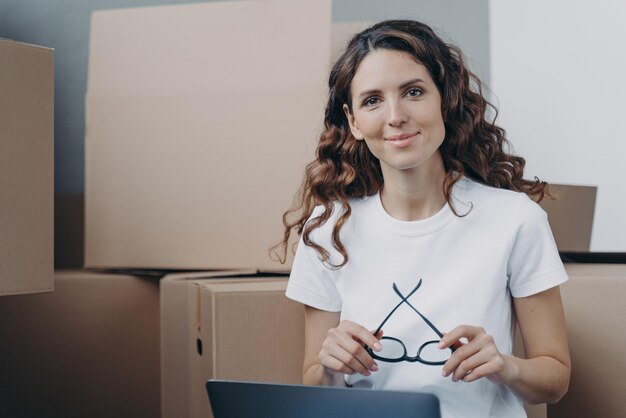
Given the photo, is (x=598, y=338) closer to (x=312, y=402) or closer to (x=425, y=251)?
(x=425, y=251)

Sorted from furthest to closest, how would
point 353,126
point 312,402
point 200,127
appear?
1. point 200,127
2. point 353,126
3. point 312,402

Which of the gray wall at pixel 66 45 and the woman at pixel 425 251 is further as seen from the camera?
the gray wall at pixel 66 45

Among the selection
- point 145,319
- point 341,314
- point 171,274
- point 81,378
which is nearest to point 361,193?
point 341,314

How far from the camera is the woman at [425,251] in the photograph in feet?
3.05

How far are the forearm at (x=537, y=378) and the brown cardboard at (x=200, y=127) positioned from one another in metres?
0.55

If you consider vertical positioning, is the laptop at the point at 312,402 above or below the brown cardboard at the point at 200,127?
below

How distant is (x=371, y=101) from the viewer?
97cm

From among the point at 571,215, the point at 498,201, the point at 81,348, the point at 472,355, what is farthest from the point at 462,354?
the point at 81,348

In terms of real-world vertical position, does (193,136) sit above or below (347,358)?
above

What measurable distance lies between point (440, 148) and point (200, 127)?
54 cm

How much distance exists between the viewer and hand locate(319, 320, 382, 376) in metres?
0.86

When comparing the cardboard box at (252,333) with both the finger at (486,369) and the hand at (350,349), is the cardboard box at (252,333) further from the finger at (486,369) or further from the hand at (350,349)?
the finger at (486,369)

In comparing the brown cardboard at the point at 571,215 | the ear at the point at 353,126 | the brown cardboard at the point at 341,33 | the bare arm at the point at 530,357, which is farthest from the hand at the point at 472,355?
the brown cardboard at the point at 341,33

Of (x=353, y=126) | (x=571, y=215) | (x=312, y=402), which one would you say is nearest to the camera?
(x=312, y=402)
